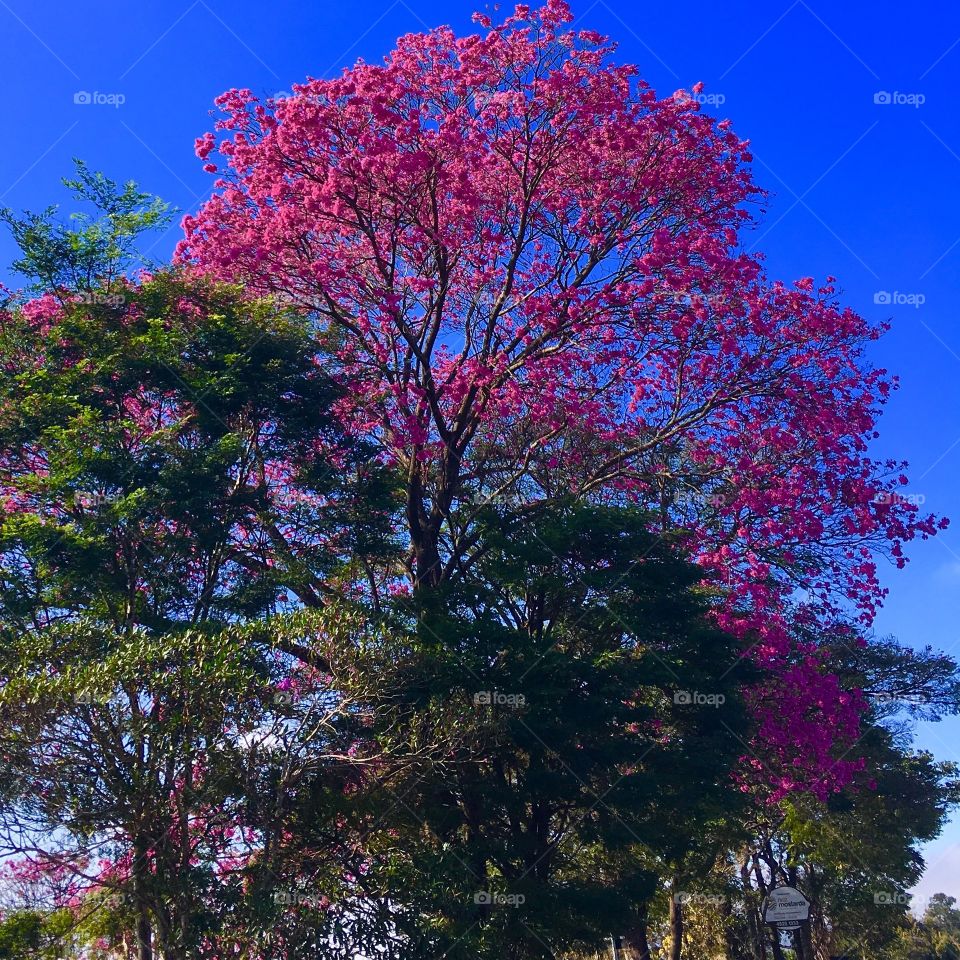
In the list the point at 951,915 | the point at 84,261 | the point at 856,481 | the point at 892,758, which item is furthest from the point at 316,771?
the point at 951,915

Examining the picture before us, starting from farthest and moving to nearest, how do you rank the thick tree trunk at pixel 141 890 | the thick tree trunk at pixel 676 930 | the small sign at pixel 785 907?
the thick tree trunk at pixel 676 930 < the small sign at pixel 785 907 < the thick tree trunk at pixel 141 890

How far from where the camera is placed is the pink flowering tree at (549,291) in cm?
1508

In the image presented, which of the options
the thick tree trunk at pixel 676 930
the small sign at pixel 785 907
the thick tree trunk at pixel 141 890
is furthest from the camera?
the thick tree trunk at pixel 676 930

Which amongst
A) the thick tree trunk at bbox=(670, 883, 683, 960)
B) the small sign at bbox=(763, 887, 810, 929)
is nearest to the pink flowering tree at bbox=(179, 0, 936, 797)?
the small sign at bbox=(763, 887, 810, 929)

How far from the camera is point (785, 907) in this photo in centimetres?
1389

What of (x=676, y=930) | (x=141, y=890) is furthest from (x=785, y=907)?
(x=676, y=930)

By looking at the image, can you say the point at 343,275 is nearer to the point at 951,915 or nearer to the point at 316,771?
the point at 316,771

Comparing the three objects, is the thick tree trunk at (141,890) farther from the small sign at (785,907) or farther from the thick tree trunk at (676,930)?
the thick tree trunk at (676,930)

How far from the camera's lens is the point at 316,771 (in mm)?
11562

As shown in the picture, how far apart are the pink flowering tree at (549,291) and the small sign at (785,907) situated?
9.60ft

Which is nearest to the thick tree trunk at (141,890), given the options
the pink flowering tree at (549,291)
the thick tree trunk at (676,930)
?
the pink flowering tree at (549,291)

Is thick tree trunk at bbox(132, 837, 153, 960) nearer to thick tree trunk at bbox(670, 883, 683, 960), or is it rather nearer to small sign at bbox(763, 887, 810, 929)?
small sign at bbox(763, 887, 810, 929)

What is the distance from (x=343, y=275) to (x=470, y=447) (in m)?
3.95

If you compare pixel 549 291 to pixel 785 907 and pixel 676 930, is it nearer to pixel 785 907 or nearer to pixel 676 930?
pixel 785 907
